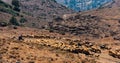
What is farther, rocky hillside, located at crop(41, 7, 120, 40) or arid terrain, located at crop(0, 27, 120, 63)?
rocky hillside, located at crop(41, 7, 120, 40)

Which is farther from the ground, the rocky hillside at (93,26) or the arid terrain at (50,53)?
the arid terrain at (50,53)

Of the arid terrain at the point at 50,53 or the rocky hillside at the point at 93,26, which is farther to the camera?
the rocky hillside at the point at 93,26

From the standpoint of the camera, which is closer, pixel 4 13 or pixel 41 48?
pixel 41 48

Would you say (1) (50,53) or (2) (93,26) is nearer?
(1) (50,53)

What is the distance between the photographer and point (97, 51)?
1955 inches

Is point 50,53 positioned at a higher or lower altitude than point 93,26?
higher

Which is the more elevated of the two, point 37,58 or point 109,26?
point 37,58

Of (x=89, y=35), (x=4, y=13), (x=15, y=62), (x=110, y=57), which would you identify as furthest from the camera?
(x=4, y=13)

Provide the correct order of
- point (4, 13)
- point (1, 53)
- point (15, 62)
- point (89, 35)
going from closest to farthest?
point (15, 62), point (1, 53), point (89, 35), point (4, 13)

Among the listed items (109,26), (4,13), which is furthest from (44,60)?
(4,13)

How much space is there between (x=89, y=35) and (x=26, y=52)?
78.4 meters

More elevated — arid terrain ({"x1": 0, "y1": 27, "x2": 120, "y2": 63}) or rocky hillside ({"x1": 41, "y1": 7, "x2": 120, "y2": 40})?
arid terrain ({"x1": 0, "y1": 27, "x2": 120, "y2": 63})

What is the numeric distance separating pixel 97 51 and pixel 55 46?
6.27m

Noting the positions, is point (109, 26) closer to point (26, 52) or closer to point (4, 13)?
point (4, 13)
